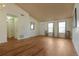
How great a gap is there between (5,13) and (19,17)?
47 centimetres

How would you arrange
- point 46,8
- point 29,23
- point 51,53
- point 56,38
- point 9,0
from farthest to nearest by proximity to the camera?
point 29,23, point 56,38, point 46,8, point 51,53, point 9,0

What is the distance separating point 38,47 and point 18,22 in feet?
3.12

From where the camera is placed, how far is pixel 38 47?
11.2 feet

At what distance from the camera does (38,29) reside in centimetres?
368

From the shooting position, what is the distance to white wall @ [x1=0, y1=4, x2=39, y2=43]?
3.09 meters

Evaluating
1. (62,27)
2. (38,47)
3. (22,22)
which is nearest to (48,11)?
(62,27)

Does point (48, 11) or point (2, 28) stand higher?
point (48, 11)

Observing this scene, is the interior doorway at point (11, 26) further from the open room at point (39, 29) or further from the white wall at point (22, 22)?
the white wall at point (22, 22)

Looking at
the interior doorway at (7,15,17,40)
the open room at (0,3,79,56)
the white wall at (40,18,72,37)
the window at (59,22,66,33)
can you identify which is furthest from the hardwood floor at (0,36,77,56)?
the window at (59,22,66,33)

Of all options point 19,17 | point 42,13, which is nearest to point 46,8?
point 42,13

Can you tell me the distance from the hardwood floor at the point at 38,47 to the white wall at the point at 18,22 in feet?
0.62

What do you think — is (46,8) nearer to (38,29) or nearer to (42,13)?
(42,13)

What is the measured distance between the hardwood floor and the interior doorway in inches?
5.2

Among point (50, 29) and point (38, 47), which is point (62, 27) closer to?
point (50, 29)
